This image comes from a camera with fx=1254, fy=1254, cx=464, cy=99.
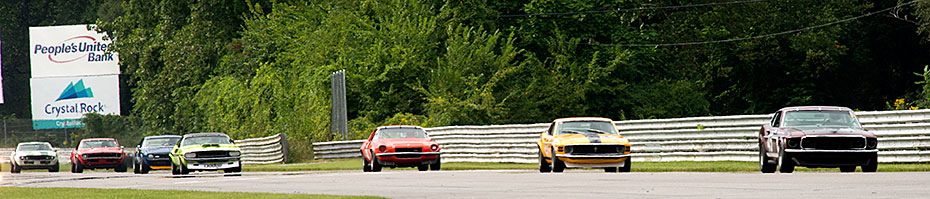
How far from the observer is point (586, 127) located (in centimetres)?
2488

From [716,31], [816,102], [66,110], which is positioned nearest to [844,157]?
[716,31]

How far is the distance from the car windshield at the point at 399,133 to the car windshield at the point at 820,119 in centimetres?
1069

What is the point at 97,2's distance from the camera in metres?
90.6

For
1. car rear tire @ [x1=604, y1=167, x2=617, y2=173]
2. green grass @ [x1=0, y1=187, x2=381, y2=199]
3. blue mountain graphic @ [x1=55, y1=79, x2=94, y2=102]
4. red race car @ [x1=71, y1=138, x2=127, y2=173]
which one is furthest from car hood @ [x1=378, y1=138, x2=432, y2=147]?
blue mountain graphic @ [x1=55, y1=79, x2=94, y2=102]

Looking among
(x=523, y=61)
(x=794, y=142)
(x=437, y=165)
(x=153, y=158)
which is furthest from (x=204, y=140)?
(x=794, y=142)

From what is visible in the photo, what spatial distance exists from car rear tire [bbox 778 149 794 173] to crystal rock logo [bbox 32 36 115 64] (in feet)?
187

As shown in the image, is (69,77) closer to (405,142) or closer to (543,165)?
(405,142)

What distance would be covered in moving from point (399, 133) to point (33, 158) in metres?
21.7

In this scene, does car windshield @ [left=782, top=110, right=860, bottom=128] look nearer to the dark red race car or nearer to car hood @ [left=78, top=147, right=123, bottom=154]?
the dark red race car

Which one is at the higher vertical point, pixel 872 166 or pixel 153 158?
pixel 872 166

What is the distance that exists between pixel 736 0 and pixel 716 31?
1.44m

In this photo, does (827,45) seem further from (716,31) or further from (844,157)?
(844,157)

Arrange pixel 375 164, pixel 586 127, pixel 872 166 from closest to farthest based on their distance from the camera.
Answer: pixel 872 166, pixel 586 127, pixel 375 164

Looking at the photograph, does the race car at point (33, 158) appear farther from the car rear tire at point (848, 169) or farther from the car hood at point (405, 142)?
the car rear tire at point (848, 169)
